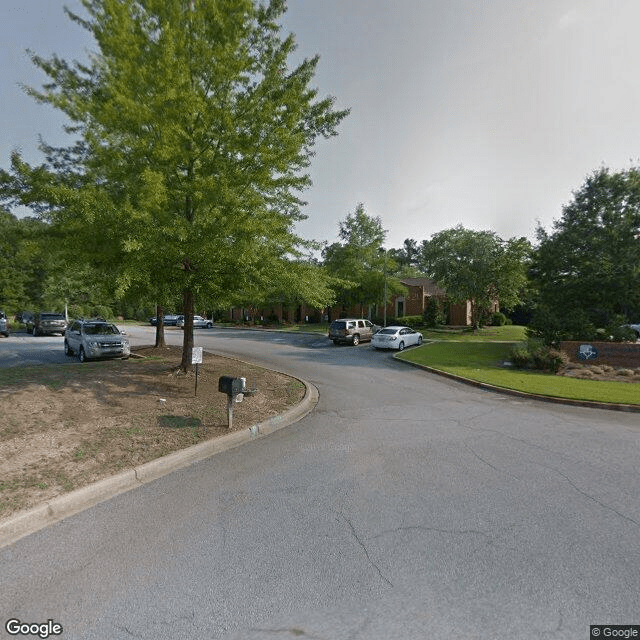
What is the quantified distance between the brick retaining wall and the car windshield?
19330 millimetres

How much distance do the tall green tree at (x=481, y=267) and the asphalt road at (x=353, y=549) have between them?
24.5 meters

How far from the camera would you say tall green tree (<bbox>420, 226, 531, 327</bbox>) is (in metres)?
27.9

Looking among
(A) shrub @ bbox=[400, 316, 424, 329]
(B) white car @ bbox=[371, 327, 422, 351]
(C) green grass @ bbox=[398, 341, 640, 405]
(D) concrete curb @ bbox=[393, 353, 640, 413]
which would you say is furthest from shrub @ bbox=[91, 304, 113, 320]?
(D) concrete curb @ bbox=[393, 353, 640, 413]

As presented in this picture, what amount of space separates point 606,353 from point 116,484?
17507mm

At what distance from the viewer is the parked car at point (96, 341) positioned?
45.7 ft

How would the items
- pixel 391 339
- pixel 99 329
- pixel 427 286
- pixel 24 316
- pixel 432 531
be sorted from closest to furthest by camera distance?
1. pixel 432 531
2. pixel 99 329
3. pixel 391 339
4. pixel 24 316
5. pixel 427 286

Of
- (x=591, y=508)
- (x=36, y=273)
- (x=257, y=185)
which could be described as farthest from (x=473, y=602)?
(x=36, y=273)

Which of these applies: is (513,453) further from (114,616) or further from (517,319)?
(517,319)

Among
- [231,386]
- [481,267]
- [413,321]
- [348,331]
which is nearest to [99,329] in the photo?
[231,386]

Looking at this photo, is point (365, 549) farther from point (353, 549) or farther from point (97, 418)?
point (97, 418)

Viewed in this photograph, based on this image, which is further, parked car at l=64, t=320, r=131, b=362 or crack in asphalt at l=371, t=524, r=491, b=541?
parked car at l=64, t=320, r=131, b=362

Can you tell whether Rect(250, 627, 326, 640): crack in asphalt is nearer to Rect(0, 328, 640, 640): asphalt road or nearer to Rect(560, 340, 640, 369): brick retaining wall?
Rect(0, 328, 640, 640): asphalt road

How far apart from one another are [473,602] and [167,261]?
26.8ft

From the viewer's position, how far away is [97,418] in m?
6.46
